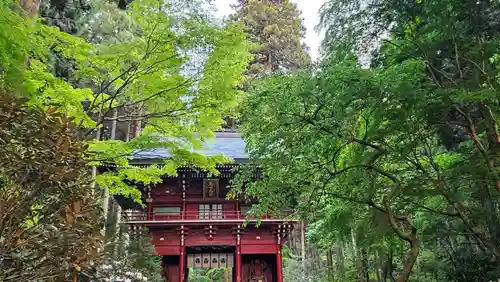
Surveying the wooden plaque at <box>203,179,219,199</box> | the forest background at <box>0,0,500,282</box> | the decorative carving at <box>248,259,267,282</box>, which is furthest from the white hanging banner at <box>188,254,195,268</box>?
the forest background at <box>0,0,500,282</box>

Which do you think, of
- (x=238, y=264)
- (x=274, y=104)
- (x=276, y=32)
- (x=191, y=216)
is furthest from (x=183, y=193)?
(x=276, y=32)

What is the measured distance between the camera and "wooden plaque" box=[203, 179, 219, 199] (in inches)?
436

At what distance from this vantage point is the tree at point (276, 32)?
19.5 meters

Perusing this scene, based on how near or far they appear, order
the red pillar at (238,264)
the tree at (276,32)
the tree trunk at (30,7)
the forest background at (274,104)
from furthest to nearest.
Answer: the tree at (276,32) < the red pillar at (238,264) < the tree trunk at (30,7) < the forest background at (274,104)

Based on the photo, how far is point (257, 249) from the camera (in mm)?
11102

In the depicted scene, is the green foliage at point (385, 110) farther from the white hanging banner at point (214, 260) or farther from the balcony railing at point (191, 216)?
the white hanging banner at point (214, 260)

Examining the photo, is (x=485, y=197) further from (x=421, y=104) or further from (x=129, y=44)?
(x=129, y=44)

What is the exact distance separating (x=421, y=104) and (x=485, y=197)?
2505mm

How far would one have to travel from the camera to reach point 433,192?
14.6 ft

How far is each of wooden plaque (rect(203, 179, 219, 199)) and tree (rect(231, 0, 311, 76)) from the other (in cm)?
951

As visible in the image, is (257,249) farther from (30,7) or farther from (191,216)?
(30,7)

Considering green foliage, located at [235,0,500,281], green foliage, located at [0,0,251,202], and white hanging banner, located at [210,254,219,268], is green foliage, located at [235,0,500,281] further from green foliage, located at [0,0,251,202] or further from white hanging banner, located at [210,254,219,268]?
white hanging banner, located at [210,254,219,268]

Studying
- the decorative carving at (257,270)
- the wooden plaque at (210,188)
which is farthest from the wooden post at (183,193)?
the decorative carving at (257,270)

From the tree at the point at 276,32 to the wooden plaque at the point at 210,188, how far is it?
9.51m
